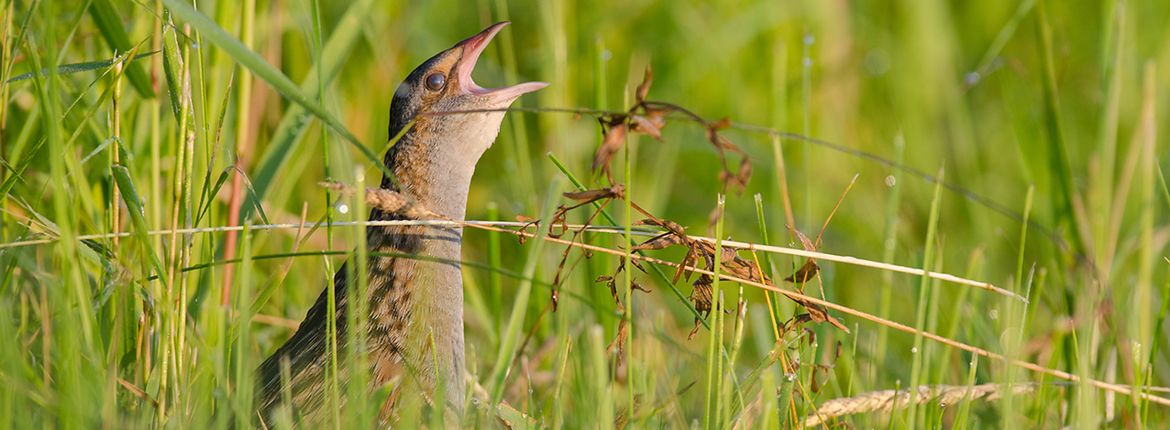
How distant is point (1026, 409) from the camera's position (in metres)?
2.76

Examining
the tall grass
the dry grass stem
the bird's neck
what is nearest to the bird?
the bird's neck

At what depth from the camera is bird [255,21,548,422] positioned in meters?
2.41

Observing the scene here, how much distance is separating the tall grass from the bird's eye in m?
0.23

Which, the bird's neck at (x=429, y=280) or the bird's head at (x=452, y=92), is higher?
the bird's head at (x=452, y=92)

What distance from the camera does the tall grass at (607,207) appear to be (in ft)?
7.21

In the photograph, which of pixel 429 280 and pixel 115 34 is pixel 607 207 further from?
pixel 115 34

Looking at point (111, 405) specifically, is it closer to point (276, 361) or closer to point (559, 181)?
point (276, 361)

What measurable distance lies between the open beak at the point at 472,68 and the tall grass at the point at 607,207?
267 mm

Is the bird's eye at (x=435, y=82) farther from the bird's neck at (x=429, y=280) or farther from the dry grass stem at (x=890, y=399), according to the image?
the dry grass stem at (x=890, y=399)

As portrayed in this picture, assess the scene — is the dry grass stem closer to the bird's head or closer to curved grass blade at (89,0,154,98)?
the bird's head

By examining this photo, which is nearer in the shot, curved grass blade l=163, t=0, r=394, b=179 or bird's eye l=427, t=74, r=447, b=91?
curved grass blade l=163, t=0, r=394, b=179

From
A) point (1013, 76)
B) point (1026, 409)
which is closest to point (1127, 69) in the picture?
point (1013, 76)

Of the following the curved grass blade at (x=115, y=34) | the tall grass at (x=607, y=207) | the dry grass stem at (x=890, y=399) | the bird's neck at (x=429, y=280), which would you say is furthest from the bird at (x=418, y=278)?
the dry grass stem at (x=890, y=399)

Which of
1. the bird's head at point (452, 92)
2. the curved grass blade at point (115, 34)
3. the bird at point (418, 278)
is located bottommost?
the bird at point (418, 278)
